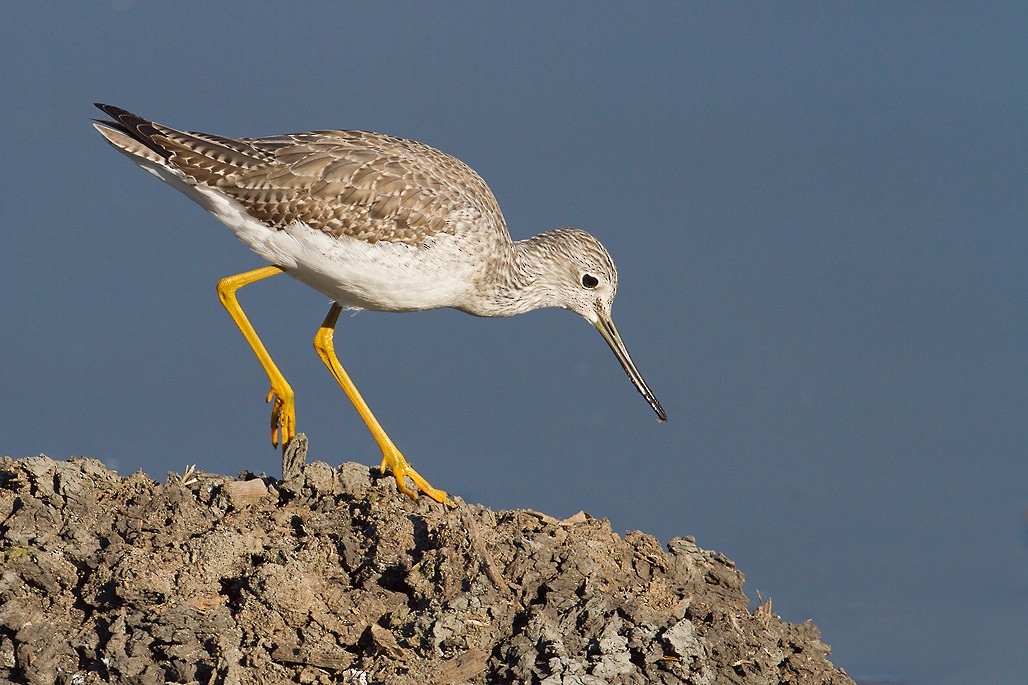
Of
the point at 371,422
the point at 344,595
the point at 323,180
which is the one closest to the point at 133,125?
the point at 323,180

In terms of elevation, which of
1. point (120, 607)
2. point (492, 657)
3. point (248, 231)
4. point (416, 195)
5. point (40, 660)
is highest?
point (416, 195)

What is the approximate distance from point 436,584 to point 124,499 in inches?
97.8

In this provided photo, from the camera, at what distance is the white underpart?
8664 millimetres

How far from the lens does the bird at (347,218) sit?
872 centimetres

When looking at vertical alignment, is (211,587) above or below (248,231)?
below

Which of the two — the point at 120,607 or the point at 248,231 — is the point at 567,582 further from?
the point at 248,231

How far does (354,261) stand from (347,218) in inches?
13.9

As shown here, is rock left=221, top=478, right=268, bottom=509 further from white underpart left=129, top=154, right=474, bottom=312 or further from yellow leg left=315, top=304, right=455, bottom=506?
white underpart left=129, top=154, right=474, bottom=312

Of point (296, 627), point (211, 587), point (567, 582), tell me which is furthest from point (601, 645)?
point (211, 587)

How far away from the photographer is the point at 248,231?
891 centimetres

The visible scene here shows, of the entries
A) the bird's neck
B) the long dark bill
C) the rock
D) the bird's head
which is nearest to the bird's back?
the bird's neck

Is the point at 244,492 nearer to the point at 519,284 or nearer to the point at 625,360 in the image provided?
the point at 519,284

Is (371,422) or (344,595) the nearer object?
(344,595)

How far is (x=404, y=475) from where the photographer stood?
882cm
